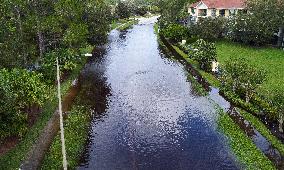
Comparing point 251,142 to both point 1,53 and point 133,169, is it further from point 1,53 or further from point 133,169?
point 1,53

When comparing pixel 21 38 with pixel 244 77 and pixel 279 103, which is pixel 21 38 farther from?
pixel 279 103

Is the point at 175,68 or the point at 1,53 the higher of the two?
the point at 1,53

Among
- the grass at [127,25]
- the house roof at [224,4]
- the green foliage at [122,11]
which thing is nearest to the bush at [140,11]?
the green foliage at [122,11]

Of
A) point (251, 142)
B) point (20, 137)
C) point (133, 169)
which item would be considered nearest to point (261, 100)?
point (251, 142)

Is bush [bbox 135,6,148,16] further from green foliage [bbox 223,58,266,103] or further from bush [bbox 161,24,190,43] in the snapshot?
green foliage [bbox 223,58,266,103]

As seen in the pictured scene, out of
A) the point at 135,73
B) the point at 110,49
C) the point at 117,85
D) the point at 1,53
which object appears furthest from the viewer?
the point at 110,49

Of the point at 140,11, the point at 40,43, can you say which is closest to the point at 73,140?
the point at 40,43

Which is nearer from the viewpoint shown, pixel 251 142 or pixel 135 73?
pixel 251 142
